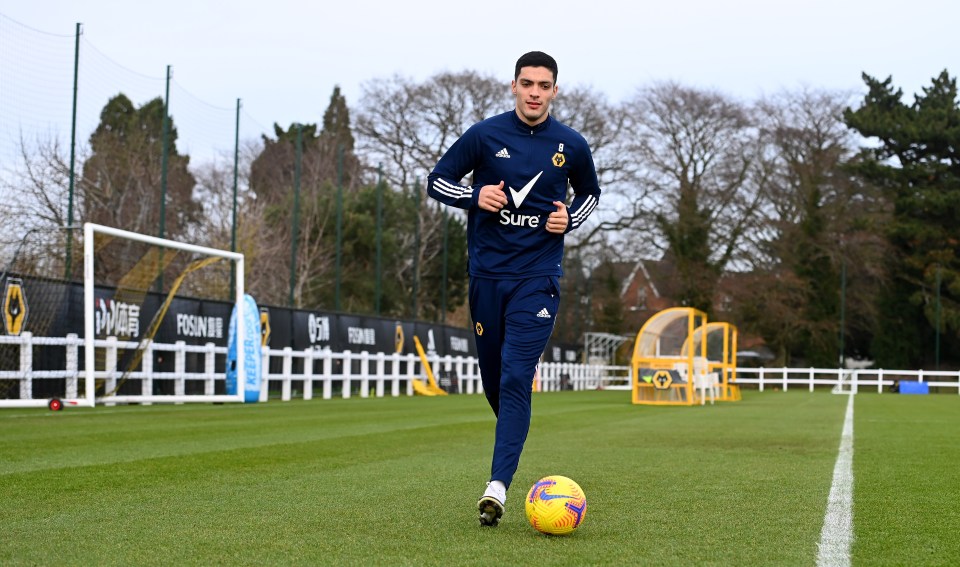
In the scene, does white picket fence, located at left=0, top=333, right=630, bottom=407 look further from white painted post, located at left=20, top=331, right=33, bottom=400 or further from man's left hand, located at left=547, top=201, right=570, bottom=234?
man's left hand, located at left=547, top=201, right=570, bottom=234

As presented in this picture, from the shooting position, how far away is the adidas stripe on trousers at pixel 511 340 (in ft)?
18.2

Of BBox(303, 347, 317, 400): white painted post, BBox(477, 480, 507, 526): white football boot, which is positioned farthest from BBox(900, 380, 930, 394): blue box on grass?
BBox(477, 480, 507, 526): white football boot

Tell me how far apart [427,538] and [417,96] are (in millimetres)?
40831

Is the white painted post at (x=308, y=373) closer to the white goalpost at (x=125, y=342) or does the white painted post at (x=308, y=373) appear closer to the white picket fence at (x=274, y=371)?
the white picket fence at (x=274, y=371)

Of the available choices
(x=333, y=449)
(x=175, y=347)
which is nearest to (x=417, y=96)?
(x=175, y=347)

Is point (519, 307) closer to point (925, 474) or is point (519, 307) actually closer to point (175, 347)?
point (925, 474)

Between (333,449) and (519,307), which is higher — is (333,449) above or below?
below

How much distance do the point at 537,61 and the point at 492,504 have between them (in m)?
2.08

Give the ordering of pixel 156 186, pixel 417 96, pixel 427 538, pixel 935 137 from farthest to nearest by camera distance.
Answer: pixel 935 137
pixel 417 96
pixel 156 186
pixel 427 538

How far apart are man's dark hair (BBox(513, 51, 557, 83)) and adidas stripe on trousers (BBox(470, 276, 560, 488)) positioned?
999 millimetres

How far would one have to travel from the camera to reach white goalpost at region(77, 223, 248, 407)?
49.5ft

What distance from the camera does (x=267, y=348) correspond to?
76.5 feet

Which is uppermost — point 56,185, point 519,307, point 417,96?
point 417,96

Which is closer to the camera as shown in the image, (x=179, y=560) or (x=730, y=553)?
(x=179, y=560)
